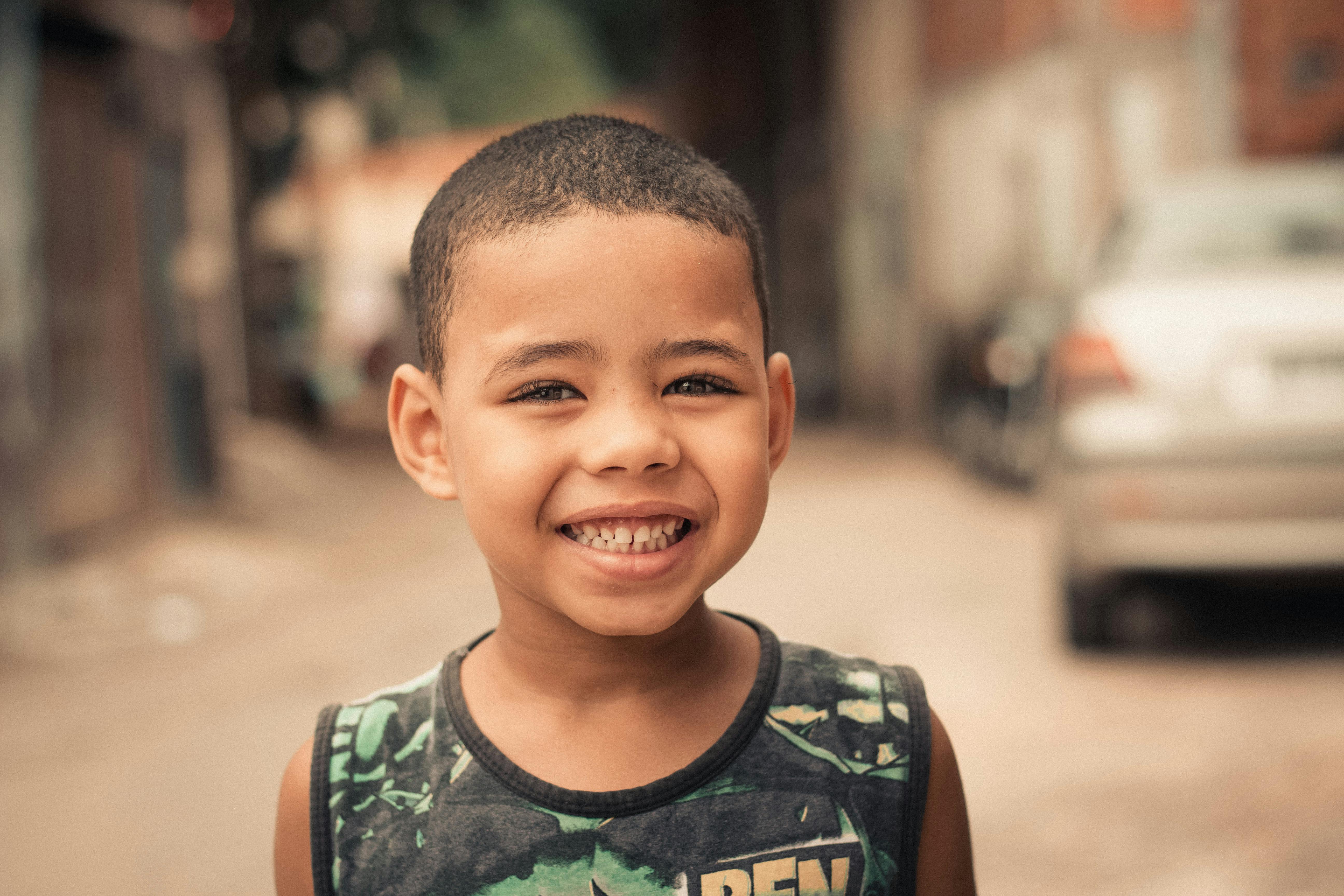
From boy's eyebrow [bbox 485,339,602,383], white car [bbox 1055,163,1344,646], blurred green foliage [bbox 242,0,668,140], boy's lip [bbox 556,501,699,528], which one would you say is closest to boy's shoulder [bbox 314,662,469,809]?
boy's lip [bbox 556,501,699,528]

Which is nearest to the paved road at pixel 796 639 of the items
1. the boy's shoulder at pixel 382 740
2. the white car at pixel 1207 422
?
the white car at pixel 1207 422

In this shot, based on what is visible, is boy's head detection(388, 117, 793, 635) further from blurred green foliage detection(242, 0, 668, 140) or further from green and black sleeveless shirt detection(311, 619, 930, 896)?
blurred green foliage detection(242, 0, 668, 140)

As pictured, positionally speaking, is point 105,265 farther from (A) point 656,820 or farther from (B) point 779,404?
(A) point 656,820

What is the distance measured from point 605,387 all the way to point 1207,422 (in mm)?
3651

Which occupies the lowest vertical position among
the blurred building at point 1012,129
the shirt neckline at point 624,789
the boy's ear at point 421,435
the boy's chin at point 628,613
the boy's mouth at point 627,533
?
the shirt neckline at point 624,789

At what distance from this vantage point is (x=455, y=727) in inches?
58.7

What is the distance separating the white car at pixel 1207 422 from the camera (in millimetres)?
4395

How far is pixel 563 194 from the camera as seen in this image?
1.41 metres

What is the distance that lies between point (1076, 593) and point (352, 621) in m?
3.57

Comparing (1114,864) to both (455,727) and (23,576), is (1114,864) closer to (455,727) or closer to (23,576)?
(455,727)

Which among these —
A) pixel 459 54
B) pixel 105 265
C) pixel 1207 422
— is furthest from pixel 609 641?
pixel 459 54

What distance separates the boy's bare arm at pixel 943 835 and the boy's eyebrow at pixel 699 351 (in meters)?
0.50

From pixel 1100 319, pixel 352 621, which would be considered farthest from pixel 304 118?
pixel 1100 319

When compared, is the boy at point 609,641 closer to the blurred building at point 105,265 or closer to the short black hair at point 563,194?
the short black hair at point 563,194
